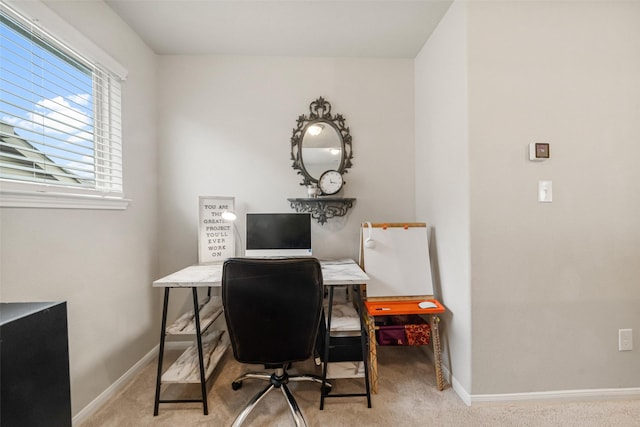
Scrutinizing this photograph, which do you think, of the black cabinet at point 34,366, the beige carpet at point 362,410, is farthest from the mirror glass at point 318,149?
the black cabinet at point 34,366

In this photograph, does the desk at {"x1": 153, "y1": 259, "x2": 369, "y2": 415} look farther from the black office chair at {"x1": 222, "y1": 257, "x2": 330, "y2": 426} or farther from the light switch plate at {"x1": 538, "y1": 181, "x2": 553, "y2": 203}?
the light switch plate at {"x1": 538, "y1": 181, "x2": 553, "y2": 203}

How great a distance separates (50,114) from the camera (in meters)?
1.34

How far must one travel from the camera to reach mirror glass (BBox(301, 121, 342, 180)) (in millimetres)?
2258

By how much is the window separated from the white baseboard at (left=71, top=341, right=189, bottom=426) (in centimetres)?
120

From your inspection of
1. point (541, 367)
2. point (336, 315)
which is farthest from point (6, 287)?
point (541, 367)

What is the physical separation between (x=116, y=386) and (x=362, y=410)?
1582mm

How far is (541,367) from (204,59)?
3.31 metres

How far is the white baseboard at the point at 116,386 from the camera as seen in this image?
144 cm

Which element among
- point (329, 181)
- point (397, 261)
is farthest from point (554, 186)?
point (329, 181)

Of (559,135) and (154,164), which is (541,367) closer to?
(559,135)

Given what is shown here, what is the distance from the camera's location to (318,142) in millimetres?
2262

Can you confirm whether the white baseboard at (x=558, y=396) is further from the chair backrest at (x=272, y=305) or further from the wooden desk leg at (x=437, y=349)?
the chair backrest at (x=272, y=305)

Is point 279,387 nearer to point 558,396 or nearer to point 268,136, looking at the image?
point 558,396

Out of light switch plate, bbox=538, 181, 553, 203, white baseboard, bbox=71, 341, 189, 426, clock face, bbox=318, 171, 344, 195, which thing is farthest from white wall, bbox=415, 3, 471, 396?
white baseboard, bbox=71, 341, 189, 426
